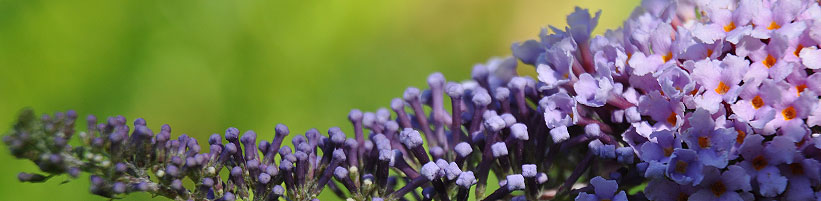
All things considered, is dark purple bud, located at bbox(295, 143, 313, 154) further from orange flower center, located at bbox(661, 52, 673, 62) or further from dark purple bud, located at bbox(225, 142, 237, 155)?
orange flower center, located at bbox(661, 52, 673, 62)

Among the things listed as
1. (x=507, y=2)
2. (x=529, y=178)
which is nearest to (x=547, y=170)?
(x=529, y=178)

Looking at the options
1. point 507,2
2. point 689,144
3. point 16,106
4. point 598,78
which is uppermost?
point 507,2

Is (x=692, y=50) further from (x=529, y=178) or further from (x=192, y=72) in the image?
(x=192, y=72)

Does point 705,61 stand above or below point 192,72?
below

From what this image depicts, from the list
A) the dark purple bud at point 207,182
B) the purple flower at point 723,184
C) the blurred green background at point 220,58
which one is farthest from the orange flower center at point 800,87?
the blurred green background at point 220,58

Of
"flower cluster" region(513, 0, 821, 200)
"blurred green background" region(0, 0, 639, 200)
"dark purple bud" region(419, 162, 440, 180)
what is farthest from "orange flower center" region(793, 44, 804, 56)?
"blurred green background" region(0, 0, 639, 200)

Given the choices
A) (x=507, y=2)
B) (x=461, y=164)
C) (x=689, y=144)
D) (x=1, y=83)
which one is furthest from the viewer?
(x=507, y=2)

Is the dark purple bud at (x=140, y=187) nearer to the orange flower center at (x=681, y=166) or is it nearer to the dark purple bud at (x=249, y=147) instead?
the dark purple bud at (x=249, y=147)
